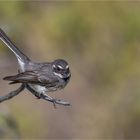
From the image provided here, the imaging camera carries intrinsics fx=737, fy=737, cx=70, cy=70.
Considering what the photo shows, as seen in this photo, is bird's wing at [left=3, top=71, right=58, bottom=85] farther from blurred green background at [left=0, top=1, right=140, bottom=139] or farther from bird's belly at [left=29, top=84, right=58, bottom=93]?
blurred green background at [left=0, top=1, right=140, bottom=139]

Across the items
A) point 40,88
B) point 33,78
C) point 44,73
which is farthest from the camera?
point 44,73

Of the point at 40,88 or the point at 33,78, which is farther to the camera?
the point at 40,88

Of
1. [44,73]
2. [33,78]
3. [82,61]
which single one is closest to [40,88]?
[33,78]

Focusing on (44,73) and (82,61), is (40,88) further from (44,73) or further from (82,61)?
(82,61)

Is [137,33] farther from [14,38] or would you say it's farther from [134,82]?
[14,38]

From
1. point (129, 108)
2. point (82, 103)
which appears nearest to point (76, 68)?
point (82, 103)

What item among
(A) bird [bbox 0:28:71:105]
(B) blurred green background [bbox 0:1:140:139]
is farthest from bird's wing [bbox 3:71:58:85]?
(B) blurred green background [bbox 0:1:140:139]

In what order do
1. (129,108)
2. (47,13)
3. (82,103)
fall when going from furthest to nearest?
(47,13), (82,103), (129,108)

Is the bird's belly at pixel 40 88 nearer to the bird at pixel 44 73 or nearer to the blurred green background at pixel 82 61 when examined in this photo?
the bird at pixel 44 73

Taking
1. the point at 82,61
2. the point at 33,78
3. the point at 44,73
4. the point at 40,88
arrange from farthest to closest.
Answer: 1. the point at 82,61
2. the point at 44,73
3. the point at 40,88
4. the point at 33,78
